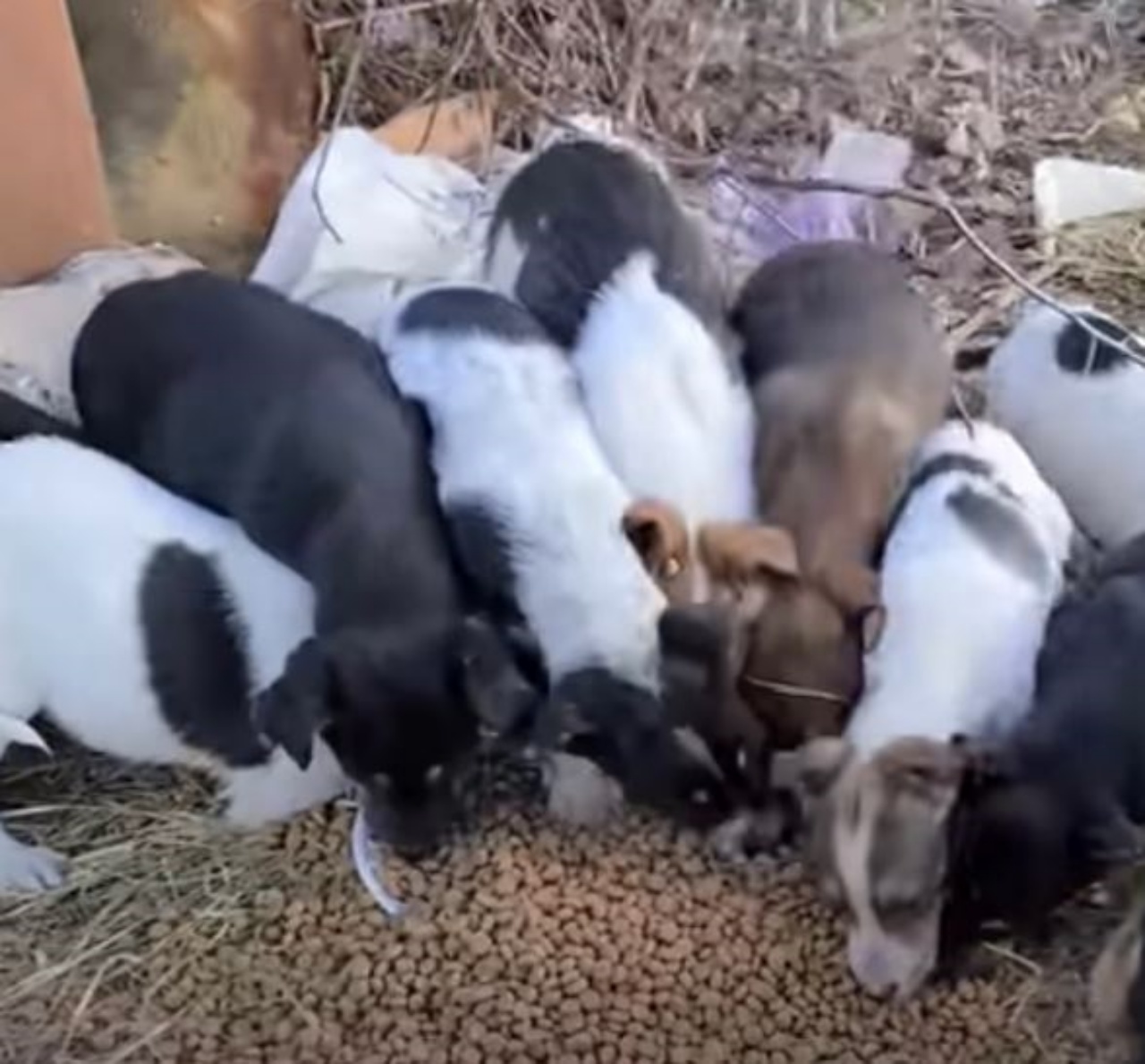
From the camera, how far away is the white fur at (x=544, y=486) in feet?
10.4

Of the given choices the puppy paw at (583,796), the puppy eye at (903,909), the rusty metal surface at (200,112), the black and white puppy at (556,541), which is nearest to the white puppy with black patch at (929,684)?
the puppy eye at (903,909)

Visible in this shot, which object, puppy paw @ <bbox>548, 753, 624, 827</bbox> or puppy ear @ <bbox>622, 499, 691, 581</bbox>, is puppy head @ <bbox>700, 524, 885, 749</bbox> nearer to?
puppy ear @ <bbox>622, 499, 691, 581</bbox>

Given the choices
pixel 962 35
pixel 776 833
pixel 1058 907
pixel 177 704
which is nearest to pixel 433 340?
pixel 177 704

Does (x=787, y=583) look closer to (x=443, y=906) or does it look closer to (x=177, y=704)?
(x=443, y=906)

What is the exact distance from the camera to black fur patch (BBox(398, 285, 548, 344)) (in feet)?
11.6

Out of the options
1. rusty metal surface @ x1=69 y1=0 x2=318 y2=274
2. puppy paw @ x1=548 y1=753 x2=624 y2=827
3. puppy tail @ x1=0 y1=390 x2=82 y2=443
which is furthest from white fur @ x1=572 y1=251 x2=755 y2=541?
rusty metal surface @ x1=69 y1=0 x2=318 y2=274

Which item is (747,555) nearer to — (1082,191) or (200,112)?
(200,112)

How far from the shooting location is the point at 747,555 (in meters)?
3.21

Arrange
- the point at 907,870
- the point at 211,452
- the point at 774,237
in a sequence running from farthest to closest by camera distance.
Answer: the point at 774,237 → the point at 211,452 → the point at 907,870

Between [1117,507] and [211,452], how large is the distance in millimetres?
1305

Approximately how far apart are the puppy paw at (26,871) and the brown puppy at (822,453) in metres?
0.98

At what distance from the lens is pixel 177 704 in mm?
3295

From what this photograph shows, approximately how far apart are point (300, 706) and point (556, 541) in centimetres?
44

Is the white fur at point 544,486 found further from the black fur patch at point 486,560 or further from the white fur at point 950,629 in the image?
the white fur at point 950,629
